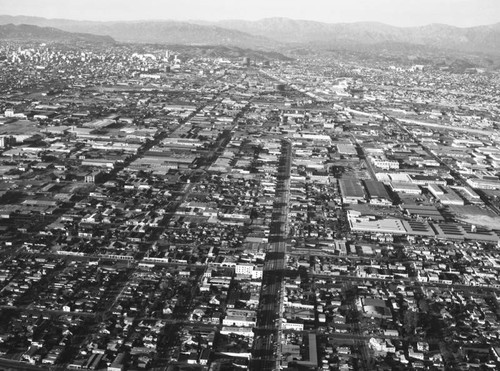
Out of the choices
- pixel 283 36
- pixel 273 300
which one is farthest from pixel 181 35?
pixel 273 300

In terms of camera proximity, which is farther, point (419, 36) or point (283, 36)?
point (419, 36)

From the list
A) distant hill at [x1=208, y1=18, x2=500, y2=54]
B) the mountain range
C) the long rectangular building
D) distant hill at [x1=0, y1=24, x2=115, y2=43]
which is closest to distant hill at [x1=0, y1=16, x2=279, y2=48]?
the mountain range

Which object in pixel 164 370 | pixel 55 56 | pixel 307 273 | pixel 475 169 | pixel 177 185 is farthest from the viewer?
pixel 55 56

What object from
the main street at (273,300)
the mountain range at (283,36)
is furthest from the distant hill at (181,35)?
the main street at (273,300)

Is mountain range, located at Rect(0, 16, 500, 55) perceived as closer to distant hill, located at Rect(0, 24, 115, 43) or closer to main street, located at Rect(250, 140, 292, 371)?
distant hill, located at Rect(0, 24, 115, 43)

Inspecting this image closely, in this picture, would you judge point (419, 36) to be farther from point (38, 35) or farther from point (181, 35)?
point (38, 35)

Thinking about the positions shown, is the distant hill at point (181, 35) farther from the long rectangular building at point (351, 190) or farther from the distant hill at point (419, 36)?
the long rectangular building at point (351, 190)

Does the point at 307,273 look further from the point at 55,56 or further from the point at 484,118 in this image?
the point at 55,56

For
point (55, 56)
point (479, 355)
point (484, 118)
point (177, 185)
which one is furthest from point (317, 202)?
point (55, 56)

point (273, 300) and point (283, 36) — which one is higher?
point (283, 36)
